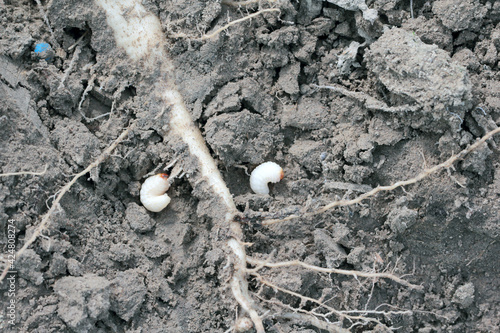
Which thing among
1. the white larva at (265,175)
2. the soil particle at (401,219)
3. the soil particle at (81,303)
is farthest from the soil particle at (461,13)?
the soil particle at (81,303)

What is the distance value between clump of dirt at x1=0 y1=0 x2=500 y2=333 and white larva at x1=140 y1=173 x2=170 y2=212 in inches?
2.4

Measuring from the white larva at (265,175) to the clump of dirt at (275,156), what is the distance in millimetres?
77

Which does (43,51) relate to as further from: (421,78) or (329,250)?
(421,78)

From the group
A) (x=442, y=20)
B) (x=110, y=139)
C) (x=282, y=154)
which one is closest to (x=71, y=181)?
(x=110, y=139)

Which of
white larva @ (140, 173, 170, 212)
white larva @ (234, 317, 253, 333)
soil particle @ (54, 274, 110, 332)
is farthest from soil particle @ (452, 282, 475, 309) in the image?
soil particle @ (54, 274, 110, 332)

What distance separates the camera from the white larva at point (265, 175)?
2.39 metres

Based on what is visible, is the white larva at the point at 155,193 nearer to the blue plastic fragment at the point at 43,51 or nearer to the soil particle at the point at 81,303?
the soil particle at the point at 81,303

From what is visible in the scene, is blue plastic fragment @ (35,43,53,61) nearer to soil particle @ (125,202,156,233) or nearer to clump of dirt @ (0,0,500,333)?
clump of dirt @ (0,0,500,333)

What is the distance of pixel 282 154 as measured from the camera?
2.55m

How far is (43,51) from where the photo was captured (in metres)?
2.46

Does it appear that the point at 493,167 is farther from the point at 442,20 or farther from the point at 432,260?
the point at 442,20

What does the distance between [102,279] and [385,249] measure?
4.79ft

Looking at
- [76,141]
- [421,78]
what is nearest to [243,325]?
[76,141]

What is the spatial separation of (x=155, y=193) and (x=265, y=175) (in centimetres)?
60
